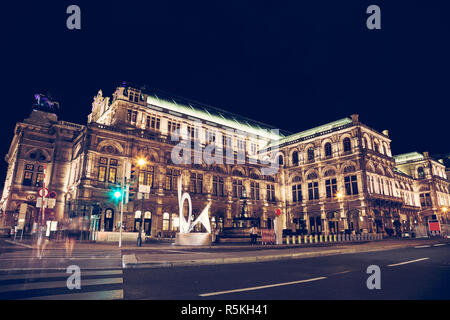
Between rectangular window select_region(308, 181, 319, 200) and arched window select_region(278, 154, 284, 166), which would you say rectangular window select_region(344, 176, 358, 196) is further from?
arched window select_region(278, 154, 284, 166)

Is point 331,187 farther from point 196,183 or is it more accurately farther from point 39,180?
point 39,180

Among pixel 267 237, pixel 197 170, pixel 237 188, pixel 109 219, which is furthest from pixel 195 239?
pixel 237 188

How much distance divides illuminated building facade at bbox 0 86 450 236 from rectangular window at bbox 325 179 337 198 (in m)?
0.18

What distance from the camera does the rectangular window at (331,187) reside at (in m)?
47.2

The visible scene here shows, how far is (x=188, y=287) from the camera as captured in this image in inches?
233

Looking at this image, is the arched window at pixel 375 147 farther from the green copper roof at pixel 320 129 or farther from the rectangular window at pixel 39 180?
the rectangular window at pixel 39 180

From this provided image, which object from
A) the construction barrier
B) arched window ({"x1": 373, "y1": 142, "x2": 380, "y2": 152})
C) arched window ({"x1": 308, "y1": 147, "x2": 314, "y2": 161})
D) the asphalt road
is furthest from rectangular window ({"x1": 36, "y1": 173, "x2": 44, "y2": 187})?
arched window ({"x1": 373, "y1": 142, "x2": 380, "y2": 152})

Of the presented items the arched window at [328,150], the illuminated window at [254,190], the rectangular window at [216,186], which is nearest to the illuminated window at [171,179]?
the rectangular window at [216,186]

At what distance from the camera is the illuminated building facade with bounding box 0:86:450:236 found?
3591 centimetres

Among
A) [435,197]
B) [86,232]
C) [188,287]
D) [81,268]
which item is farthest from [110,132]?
[435,197]

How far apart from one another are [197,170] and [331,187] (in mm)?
23155

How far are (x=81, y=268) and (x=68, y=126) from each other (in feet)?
133

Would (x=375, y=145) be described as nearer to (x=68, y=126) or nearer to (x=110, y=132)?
(x=110, y=132)

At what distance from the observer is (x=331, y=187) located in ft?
156
